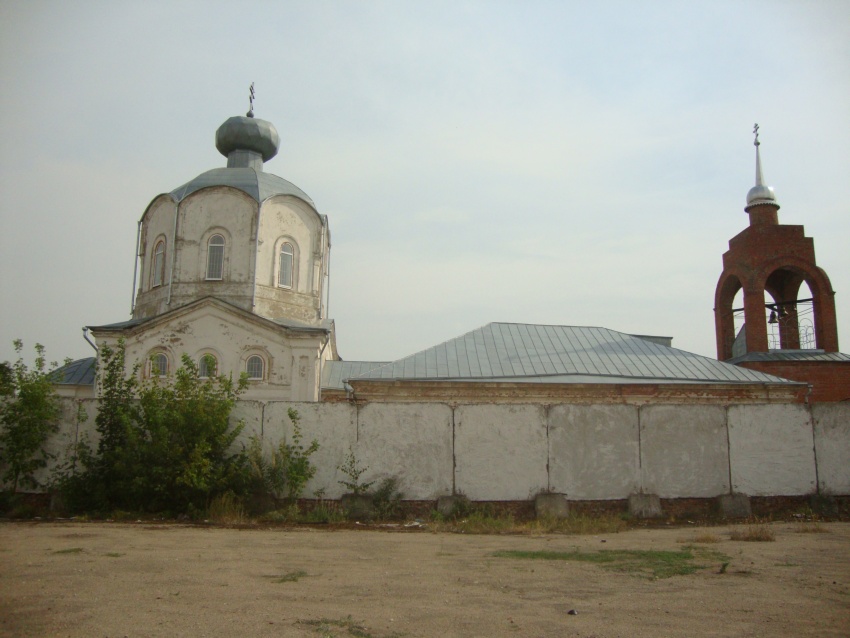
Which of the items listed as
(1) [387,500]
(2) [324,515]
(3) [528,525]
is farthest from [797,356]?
(2) [324,515]

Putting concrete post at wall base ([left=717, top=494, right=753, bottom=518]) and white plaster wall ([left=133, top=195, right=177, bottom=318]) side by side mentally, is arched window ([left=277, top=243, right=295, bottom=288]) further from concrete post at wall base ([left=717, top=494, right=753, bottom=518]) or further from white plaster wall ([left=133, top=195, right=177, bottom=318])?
concrete post at wall base ([left=717, top=494, right=753, bottom=518])

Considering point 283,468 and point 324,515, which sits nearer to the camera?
point 324,515

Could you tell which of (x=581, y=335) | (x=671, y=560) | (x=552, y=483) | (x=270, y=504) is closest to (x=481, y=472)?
(x=552, y=483)

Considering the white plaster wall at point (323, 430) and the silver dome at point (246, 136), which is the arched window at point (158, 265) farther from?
the white plaster wall at point (323, 430)

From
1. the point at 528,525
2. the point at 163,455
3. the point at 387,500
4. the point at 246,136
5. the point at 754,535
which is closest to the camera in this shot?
the point at 754,535

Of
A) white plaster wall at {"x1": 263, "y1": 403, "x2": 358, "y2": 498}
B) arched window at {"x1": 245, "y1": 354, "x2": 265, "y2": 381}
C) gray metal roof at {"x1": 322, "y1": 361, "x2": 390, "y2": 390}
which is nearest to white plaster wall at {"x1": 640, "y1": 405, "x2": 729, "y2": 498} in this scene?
white plaster wall at {"x1": 263, "y1": 403, "x2": 358, "y2": 498}

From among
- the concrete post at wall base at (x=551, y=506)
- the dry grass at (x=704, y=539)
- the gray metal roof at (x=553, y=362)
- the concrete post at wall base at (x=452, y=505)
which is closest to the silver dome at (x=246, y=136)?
the gray metal roof at (x=553, y=362)

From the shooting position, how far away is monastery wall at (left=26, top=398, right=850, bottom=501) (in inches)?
465

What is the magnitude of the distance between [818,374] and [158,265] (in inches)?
733

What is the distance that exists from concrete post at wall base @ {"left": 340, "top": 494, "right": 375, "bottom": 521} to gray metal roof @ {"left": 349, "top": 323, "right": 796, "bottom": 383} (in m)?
5.92

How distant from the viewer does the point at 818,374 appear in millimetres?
20891

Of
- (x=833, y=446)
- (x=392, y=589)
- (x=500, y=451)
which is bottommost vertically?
(x=392, y=589)

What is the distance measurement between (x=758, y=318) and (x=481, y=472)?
13319 mm

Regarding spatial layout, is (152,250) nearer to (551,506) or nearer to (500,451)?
(500,451)
